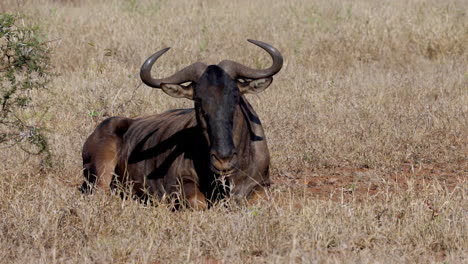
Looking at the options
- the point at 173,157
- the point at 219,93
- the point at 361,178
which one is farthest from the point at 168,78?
the point at 361,178

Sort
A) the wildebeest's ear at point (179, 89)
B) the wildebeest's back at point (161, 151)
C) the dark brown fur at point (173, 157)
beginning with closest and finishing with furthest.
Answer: the wildebeest's ear at point (179, 89) → the dark brown fur at point (173, 157) → the wildebeest's back at point (161, 151)

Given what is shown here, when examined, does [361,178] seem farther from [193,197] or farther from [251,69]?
[193,197]

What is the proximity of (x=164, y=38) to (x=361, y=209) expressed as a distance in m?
9.28

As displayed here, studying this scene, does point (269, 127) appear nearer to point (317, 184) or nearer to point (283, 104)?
point (283, 104)

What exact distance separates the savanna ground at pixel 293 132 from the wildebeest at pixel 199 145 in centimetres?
45

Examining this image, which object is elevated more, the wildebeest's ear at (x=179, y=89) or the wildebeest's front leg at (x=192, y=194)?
the wildebeest's ear at (x=179, y=89)

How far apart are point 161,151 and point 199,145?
2.38 feet

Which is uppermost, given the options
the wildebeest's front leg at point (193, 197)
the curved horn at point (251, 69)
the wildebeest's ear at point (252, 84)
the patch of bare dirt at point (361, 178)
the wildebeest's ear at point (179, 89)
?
the curved horn at point (251, 69)

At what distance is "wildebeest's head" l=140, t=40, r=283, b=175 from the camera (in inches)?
245

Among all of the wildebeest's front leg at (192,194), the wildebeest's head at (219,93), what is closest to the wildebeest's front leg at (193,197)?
the wildebeest's front leg at (192,194)

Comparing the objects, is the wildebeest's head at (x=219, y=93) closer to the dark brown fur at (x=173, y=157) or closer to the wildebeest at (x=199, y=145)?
the wildebeest at (x=199, y=145)

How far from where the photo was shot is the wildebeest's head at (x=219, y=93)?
6227mm

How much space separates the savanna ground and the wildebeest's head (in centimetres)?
48

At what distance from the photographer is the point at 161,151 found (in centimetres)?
765
